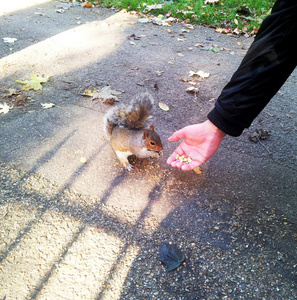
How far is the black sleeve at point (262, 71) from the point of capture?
1.21m

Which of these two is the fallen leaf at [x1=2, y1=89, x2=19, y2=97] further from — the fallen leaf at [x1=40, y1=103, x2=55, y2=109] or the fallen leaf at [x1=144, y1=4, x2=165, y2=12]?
the fallen leaf at [x1=144, y1=4, x2=165, y2=12]

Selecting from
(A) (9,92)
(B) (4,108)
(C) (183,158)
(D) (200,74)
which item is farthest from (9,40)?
(C) (183,158)

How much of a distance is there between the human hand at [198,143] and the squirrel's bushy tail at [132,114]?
1.13 feet

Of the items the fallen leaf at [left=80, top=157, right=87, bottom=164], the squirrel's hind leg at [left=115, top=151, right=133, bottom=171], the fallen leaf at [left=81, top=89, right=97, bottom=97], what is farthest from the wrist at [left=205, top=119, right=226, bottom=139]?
the fallen leaf at [left=81, top=89, right=97, bottom=97]

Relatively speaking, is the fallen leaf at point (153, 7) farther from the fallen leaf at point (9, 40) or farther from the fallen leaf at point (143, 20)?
the fallen leaf at point (9, 40)

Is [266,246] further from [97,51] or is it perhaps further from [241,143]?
[97,51]

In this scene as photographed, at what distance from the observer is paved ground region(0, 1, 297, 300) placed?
1312 mm

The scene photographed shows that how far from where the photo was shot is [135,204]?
171 centimetres

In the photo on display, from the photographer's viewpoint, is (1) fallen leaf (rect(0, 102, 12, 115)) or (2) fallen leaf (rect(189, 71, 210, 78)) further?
(2) fallen leaf (rect(189, 71, 210, 78))

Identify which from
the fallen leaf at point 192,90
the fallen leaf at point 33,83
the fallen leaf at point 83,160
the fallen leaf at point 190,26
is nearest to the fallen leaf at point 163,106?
the fallen leaf at point 192,90

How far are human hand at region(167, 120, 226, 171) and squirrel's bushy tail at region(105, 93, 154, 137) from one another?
35 cm

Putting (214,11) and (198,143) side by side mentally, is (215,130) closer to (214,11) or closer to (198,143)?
(198,143)

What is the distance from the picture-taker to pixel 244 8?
4.69m

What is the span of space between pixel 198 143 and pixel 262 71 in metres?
0.62
